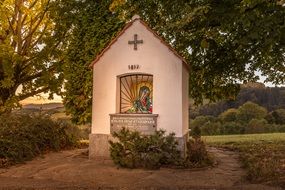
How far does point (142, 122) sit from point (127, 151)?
1.07 meters

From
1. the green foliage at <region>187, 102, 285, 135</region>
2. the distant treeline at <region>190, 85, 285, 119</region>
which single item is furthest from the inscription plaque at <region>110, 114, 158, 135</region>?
the distant treeline at <region>190, 85, 285, 119</region>

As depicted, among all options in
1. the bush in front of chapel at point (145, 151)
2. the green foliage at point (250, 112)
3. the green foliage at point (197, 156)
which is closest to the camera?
the bush in front of chapel at point (145, 151)

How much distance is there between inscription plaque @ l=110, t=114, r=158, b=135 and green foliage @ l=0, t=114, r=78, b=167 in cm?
338

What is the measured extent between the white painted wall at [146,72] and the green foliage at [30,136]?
261cm

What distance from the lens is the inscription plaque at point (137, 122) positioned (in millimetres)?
12883

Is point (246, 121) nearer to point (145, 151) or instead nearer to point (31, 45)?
point (31, 45)

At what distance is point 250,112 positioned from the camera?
105 ft

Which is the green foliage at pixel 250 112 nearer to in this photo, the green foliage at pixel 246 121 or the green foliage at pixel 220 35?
the green foliage at pixel 246 121

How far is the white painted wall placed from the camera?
1280 centimetres

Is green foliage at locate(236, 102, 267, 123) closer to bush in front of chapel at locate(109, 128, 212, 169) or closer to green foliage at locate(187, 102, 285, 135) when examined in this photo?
green foliage at locate(187, 102, 285, 135)

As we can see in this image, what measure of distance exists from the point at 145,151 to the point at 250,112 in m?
21.7

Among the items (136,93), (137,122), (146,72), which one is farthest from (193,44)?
(137,122)

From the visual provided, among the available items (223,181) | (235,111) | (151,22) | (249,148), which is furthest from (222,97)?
(235,111)

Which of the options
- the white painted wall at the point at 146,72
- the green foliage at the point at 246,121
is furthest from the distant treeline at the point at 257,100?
the white painted wall at the point at 146,72
